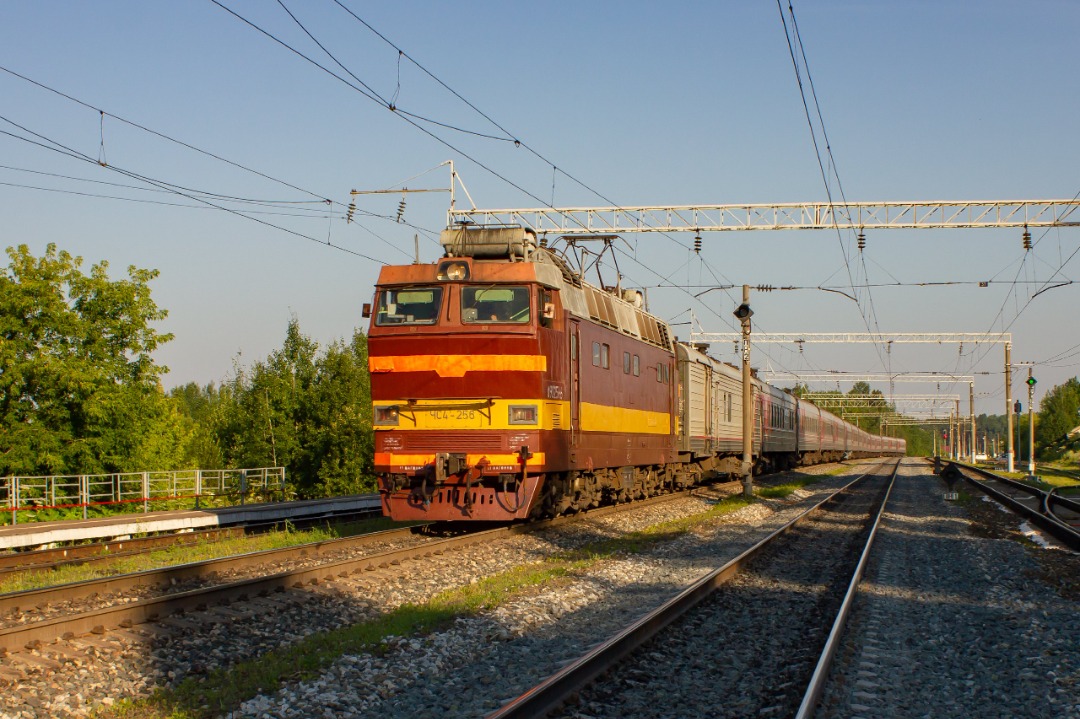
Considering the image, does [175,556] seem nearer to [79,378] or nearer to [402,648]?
[402,648]

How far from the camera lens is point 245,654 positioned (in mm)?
7805

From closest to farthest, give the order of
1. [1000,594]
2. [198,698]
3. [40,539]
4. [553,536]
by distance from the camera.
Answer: [198,698]
[1000,594]
[553,536]
[40,539]

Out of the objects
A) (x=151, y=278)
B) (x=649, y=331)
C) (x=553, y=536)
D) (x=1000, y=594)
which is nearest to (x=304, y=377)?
(x=151, y=278)

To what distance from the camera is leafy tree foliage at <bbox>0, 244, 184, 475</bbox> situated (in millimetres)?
31875

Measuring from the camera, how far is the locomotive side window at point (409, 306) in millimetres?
15117

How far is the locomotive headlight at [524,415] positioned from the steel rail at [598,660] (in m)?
4.24

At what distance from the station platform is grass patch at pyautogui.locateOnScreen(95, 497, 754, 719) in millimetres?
9508

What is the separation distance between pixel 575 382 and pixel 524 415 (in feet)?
5.89

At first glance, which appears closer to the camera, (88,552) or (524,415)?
(524,415)

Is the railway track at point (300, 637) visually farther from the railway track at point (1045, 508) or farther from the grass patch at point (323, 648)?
the railway track at point (1045, 508)

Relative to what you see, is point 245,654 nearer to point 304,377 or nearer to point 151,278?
point 151,278

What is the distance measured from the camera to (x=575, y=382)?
16.2m

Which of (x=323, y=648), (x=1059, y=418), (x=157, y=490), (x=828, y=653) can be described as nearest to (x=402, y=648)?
(x=323, y=648)

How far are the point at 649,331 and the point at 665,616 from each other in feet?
44.4
